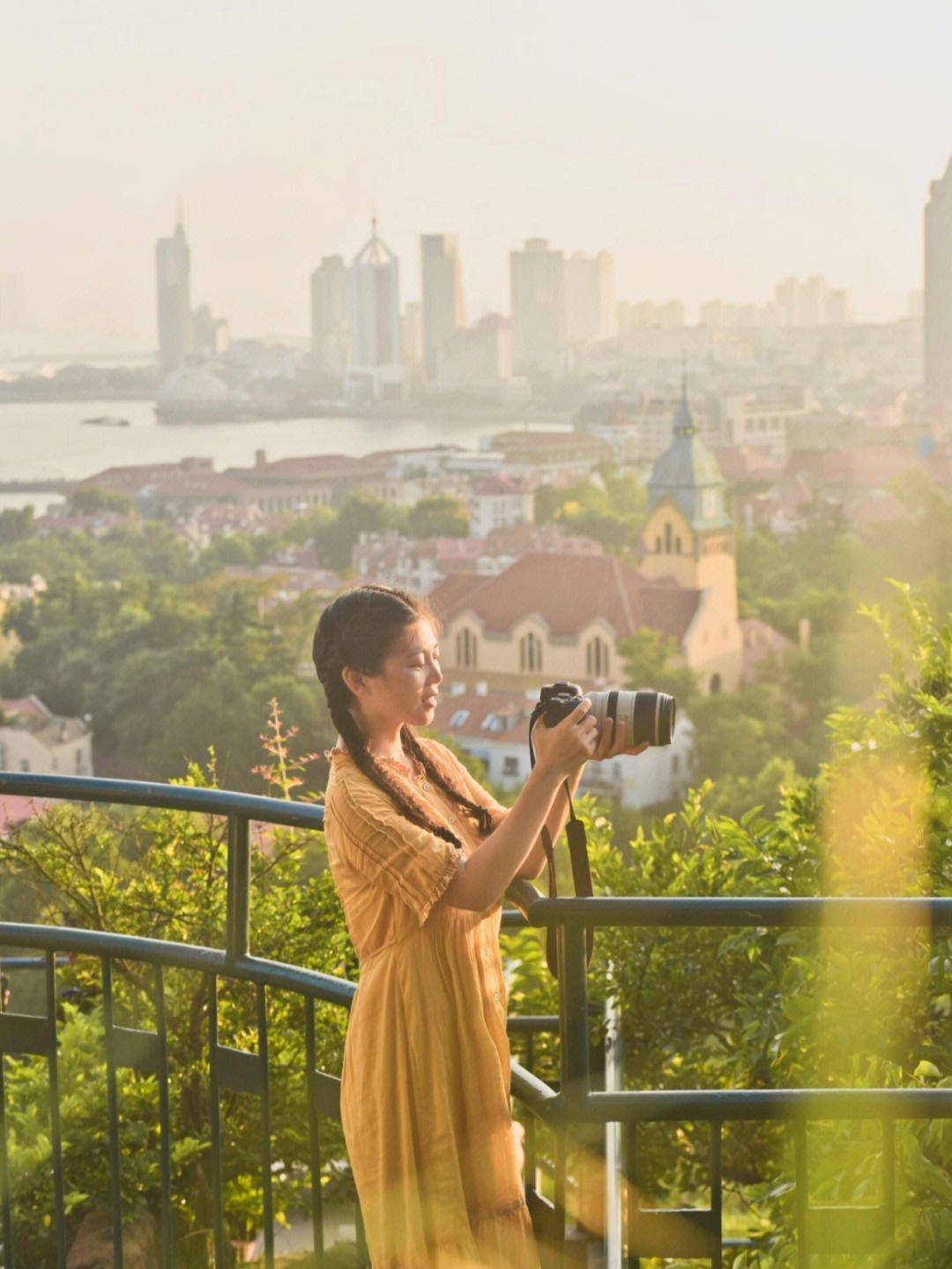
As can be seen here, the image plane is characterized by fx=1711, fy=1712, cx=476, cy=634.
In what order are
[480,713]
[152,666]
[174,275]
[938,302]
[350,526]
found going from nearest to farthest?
[152,666]
[480,713]
[350,526]
[174,275]
[938,302]

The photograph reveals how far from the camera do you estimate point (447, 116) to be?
205 ft

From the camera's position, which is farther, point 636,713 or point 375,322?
point 375,322

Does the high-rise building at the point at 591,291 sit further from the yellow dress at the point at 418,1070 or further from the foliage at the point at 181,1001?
the yellow dress at the point at 418,1070

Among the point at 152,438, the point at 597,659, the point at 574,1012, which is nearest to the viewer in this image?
the point at 574,1012

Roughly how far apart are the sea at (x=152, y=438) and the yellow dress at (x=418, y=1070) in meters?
47.6

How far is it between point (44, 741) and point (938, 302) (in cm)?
3628

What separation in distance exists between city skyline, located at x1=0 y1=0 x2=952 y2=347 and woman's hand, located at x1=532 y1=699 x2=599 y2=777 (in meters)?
56.4

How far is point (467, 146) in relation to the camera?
61906 mm

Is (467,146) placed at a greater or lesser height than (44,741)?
greater

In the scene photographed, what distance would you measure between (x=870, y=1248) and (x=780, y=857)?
5.95 feet

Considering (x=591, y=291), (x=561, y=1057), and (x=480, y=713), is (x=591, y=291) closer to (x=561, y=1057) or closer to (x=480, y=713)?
(x=480, y=713)

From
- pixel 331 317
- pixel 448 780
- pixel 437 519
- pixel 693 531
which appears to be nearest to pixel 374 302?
pixel 331 317

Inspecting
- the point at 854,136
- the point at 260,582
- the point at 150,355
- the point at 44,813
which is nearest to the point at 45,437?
the point at 150,355

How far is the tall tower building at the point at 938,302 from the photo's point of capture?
55719mm
